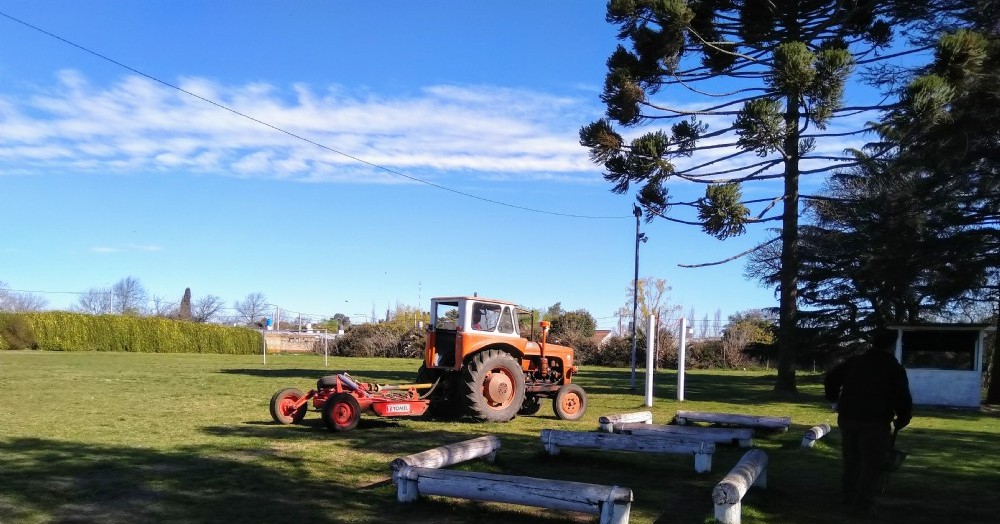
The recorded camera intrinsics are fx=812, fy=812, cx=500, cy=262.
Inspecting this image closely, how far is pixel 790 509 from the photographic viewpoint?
6.57m

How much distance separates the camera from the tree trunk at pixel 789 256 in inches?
744

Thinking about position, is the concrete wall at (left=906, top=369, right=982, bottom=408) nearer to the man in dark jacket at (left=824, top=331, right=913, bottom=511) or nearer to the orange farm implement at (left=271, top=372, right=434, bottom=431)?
the orange farm implement at (left=271, top=372, right=434, bottom=431)

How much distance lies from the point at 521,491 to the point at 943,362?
1725cm

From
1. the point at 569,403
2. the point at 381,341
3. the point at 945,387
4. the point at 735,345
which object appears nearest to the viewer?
the point at 569,403

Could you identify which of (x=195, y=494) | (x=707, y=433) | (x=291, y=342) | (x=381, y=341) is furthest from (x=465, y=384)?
(x=291, y=342)

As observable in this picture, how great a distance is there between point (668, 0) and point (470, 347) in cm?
932

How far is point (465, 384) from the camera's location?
38.9 ft

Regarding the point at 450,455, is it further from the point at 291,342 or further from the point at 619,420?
the point at 291,342

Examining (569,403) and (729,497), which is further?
(569,403)

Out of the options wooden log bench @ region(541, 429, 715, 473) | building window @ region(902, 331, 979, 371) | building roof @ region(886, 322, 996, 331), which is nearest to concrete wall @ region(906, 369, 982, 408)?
building window @ region(902, 331, 979, 371)

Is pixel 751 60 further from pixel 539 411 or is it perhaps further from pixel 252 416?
pixel 252 416

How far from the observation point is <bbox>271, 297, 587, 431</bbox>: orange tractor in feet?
36.7

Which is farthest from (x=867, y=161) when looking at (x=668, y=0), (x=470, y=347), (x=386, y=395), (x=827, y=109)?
(x=386, y=395)

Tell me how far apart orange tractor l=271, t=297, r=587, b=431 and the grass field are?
12.1 inches
